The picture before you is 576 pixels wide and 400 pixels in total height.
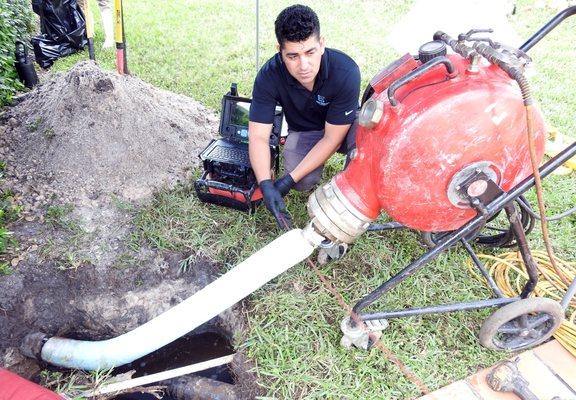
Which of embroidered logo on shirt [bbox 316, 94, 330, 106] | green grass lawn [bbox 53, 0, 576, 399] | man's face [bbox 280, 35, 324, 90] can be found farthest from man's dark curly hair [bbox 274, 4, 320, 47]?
green grass lawn [bbox 53, 0, 576, 399]

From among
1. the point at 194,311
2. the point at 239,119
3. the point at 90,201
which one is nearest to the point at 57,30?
the point at 90,201

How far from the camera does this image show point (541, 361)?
7.13 ft

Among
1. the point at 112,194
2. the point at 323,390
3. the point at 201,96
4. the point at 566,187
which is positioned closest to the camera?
the point at 323,390

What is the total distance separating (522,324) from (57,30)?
513 cm

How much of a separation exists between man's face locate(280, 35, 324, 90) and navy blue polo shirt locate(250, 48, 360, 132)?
5.2 inches

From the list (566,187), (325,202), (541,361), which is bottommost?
(541,361)

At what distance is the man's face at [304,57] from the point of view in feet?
7.27

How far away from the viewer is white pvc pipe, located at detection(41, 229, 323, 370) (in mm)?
1845

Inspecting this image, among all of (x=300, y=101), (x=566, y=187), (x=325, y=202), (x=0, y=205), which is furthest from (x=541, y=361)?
(x=0, y=205)

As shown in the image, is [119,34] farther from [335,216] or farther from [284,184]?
[335,216]

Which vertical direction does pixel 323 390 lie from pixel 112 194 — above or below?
below

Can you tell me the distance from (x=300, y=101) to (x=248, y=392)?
5.50 feet

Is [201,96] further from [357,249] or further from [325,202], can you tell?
[325,202]

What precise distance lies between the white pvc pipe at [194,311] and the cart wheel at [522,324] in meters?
0.98
